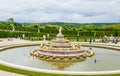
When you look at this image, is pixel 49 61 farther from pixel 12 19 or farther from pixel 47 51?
pixel 12 19

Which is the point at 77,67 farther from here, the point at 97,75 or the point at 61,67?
the point at 97,75

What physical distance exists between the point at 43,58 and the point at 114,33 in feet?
116

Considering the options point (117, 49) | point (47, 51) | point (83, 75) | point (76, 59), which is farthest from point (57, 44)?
point (83, 75)

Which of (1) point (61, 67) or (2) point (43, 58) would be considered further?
(2) point (43, 58)

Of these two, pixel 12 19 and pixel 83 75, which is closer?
pixel 83 75

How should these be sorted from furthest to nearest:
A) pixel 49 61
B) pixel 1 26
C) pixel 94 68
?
1. pixel 1 26
2. pixel 49 61
3. pixel 94 68

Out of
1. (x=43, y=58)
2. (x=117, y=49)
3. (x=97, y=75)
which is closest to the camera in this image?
(x=97, y=75)

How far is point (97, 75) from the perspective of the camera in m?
14.8

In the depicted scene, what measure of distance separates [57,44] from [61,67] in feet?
22.1

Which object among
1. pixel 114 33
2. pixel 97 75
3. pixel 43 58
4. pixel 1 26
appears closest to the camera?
pixel 97 75

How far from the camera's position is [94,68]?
18266 millimetres

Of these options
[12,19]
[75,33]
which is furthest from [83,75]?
[12,19]

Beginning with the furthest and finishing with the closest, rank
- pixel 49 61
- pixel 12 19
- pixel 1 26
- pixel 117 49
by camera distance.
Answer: pixel 12 19 → pixel 1 26 → pixel 117 49 → pixel 49 61

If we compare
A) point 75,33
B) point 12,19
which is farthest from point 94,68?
point 12,19
